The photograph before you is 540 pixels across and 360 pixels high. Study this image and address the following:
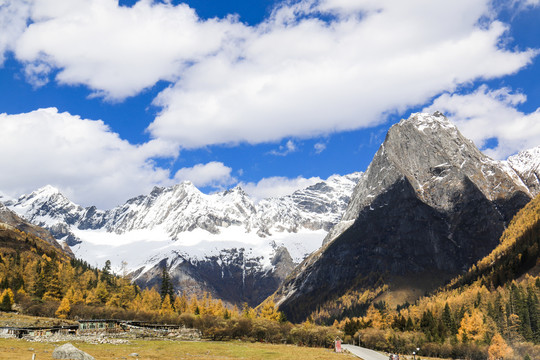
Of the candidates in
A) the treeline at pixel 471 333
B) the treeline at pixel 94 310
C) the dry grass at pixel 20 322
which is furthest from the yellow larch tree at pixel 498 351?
the dry grass at pixel 20 322

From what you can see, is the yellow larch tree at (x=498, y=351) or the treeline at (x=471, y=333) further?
the treeline at (x=471, y=333)

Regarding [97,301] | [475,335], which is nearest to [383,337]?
[475,335]

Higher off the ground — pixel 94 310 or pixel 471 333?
pixel 94 310

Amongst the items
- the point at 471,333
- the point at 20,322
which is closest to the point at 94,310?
the point at 20,322

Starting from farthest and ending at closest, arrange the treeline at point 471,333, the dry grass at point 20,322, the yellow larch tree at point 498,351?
the treeline at point 471,333 < the yellow larch tree at point 498,351 < the dry grass at point 20,322

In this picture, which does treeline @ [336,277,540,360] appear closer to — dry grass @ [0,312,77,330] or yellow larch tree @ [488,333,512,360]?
yellow larch tree @ [488,333,512,360]

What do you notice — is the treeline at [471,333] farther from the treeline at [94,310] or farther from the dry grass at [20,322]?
the dry grass at [20,322]

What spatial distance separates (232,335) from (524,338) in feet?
330

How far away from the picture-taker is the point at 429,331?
155m

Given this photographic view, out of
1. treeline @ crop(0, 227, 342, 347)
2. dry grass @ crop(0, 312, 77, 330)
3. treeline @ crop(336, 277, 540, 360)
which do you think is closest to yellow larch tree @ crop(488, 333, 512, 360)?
treeline @ crop(336, 277, 540, 360)

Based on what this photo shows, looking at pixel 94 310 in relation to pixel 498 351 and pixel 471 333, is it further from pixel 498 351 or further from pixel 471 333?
pixel 498 351

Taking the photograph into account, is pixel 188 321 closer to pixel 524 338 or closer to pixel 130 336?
pixel 130 336

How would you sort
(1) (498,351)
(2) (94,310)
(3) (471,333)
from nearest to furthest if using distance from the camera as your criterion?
(1) (498,351) → (3) (471,333) → (2) (94,310)

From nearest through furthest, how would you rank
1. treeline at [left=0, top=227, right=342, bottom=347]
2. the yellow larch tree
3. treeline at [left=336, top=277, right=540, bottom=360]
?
the yellow larch tree
treeline at [left=336, top=277, right=540, bottom=360]
treeline at [left=0, top=227, right=342, bottom=347]
